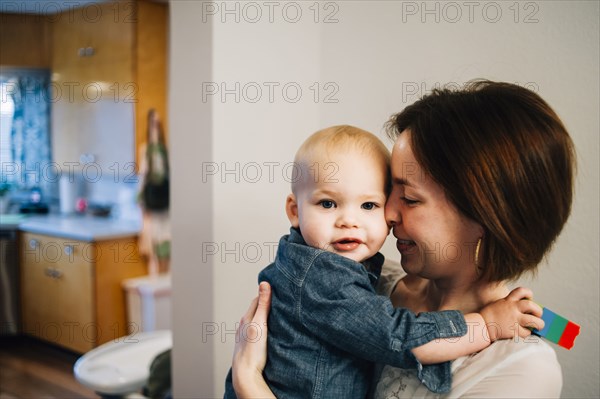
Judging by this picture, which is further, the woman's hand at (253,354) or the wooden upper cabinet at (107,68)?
the wooden upper cabinet at (107,68)

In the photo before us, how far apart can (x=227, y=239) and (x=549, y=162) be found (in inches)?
37.2

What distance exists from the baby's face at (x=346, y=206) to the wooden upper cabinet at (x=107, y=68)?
314cm

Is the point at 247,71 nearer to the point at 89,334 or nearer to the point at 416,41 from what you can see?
the point at 416,41

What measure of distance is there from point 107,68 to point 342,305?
3610mm

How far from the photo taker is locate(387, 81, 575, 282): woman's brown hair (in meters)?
0.86

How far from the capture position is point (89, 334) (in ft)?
12.4

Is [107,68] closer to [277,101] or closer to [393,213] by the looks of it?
[277,101]

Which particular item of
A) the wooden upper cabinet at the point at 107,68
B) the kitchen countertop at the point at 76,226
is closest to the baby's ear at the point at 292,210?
the kitchen countertop at the point at 76,226

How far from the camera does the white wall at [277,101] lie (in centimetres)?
123

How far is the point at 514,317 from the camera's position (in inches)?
33.5

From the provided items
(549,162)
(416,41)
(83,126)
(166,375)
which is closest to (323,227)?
(549,162)

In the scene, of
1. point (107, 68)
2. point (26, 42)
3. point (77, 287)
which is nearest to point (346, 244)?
point (77, 287)

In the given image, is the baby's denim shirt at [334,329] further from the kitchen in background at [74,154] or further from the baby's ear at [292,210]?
the kitchen in background at [74,154]

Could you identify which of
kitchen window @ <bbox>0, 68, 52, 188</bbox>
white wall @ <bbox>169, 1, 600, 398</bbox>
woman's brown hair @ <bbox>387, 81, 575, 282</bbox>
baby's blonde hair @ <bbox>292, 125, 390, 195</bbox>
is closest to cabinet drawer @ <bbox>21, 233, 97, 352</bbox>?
kitchen window @ <bbox>0, 68, 52, 188</bbox>
